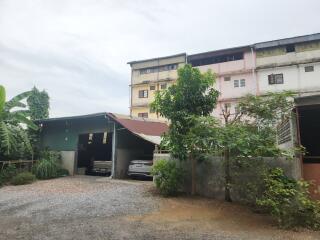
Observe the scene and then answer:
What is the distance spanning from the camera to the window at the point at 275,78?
30388mm

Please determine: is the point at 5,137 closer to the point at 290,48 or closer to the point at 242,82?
the point at 242,82

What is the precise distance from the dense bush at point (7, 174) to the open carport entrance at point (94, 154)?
4155 millimetres

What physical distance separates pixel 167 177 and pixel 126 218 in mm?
2914

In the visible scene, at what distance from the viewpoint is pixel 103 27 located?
13.0 meters

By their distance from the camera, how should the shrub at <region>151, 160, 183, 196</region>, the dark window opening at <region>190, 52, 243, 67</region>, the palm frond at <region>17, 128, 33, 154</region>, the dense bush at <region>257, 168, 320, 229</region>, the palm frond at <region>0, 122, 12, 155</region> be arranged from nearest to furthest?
1. the dense bush at <region>257, 168, 320, 229</region>
2. the shrub at <region>151, 160, 183, 196</region>
3. the palm frond at <region>0, 122, 12, 155</region>
4. the palm frond at <region>17, 128, 33, 154</region>
5. the dark window opening at <region>190, 52, 243, 67</region>

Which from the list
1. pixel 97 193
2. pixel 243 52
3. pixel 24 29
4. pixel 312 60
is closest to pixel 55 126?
pixel 24 29

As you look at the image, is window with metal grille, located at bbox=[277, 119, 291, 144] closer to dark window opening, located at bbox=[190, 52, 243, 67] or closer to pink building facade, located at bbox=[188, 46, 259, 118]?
pink building facade, located at bbox=[188, 46, 259, 118]

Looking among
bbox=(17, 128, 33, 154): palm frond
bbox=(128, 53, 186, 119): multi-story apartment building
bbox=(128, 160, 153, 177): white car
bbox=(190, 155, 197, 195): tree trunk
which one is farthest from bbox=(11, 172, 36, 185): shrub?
bbox=(128, 53, 186, 119): multi-story apartment building

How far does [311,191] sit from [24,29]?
12.6m

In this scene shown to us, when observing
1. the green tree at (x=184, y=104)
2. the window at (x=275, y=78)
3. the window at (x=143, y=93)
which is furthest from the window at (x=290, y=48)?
the green tree at (x=184, y=104)

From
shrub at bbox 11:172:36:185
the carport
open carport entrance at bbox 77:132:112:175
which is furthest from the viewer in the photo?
open carport entrance at bbox 77:132:112:175

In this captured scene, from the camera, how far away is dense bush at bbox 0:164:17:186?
14.4 m

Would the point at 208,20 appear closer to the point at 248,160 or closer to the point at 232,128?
the point at 232,128

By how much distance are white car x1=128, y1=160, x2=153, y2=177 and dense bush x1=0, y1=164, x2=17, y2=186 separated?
607 centimetres
